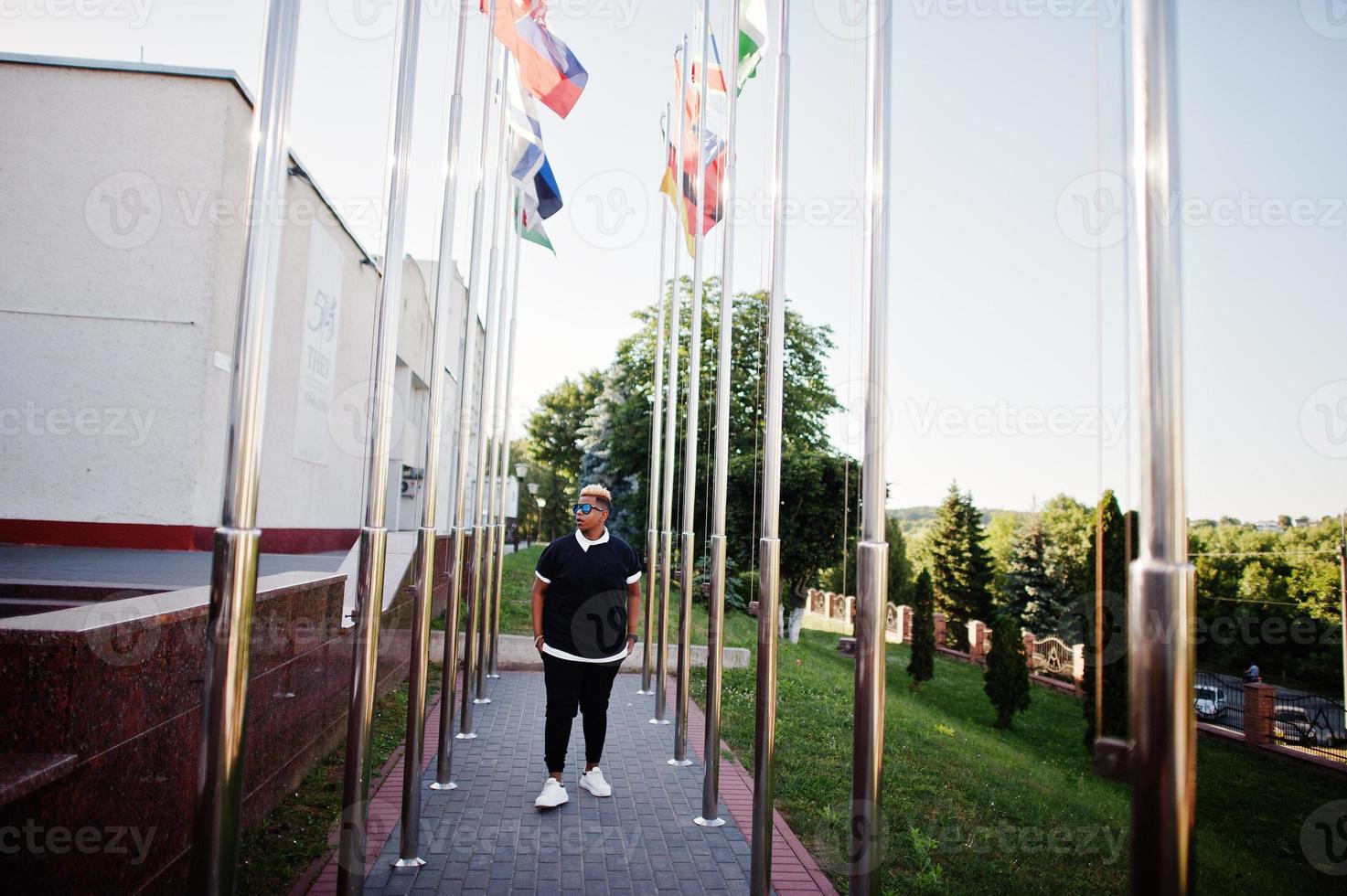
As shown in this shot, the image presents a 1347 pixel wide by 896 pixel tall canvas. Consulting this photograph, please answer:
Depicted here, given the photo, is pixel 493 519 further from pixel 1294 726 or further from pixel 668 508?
pixel 1294 726

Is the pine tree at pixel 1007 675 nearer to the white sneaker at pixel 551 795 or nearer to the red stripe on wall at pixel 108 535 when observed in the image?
the white sneaker at pixel 551 795

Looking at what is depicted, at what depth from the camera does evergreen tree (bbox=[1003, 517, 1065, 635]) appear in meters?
47.7

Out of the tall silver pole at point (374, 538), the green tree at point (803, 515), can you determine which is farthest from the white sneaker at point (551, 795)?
the green tree at point (803, 515)

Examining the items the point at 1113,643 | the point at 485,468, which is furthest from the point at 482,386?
the point at 1113,643

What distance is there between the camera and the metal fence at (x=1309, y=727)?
53.3ft

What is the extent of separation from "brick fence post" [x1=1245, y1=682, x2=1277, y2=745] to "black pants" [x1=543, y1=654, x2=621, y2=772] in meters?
15.7

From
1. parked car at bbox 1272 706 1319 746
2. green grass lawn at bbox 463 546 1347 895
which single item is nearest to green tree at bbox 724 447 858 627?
green grass lawn at bbox 463 546 1347 895

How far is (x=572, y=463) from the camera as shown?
53688mm

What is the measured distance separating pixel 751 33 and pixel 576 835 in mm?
6625

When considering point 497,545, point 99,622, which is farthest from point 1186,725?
point 497,545

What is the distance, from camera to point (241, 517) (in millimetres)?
2227

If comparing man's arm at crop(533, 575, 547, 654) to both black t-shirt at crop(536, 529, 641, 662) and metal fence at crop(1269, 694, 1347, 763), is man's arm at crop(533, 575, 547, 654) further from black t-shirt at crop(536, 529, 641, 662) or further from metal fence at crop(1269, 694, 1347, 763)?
metal fence at crop(1269, 694, 1347, 763)

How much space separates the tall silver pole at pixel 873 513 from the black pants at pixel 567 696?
304cm

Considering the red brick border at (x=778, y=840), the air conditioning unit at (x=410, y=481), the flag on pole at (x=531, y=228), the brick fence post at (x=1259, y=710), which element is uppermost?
the flag on pole at (x=531, y=228)
